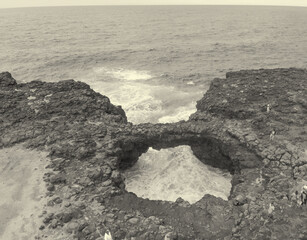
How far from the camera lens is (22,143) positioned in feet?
53.3

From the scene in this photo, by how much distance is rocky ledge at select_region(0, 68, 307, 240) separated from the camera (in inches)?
422

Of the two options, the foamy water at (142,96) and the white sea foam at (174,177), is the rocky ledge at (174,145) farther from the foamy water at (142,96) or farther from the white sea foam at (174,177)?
the foamy water at (142,96)

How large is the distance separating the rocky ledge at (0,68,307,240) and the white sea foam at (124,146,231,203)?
104 cm

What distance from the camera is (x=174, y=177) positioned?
17438mm

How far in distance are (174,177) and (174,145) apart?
2.10 meters

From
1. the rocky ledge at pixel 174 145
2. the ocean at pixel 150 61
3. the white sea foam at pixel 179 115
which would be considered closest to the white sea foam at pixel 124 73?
the ocean at pixel 150 61

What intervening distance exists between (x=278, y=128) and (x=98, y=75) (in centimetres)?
2996

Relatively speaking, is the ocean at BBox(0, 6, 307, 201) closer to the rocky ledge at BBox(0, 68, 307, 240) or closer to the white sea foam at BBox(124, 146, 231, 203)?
the white sea foam at BBox(124, 146, 231, 203)

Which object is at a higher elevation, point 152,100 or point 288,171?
point 288,171

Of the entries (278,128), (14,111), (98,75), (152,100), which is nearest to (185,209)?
(278,128)

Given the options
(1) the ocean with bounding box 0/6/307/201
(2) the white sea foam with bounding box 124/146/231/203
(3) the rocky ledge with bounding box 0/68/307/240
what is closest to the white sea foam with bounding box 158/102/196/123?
(1) the ocean with bounding box 0/6/307/201

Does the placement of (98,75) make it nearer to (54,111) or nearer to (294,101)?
(54,111)

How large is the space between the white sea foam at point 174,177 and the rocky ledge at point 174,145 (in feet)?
3.42

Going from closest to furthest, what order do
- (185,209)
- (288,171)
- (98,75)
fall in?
(185,209), (288,171), (98,75)
